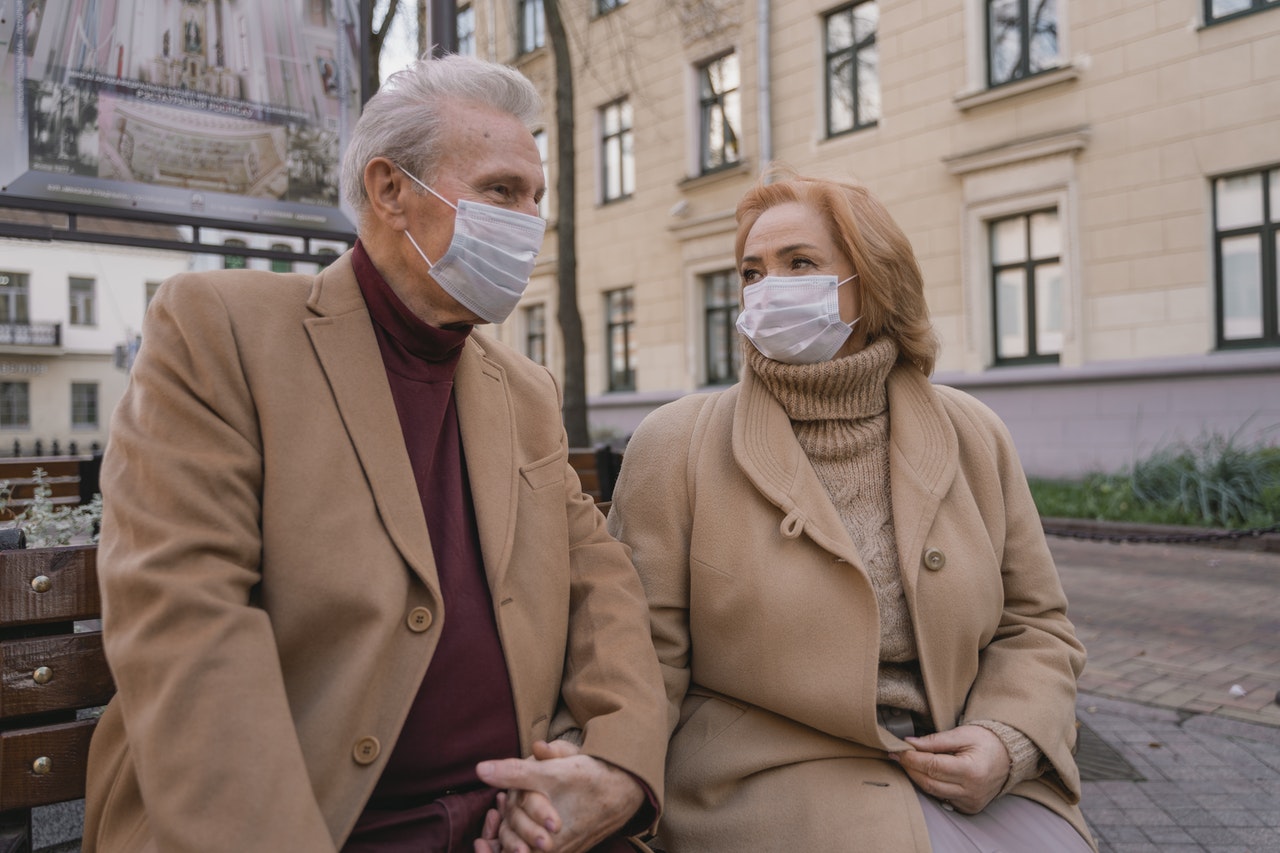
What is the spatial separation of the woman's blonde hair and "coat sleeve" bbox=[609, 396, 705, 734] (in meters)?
0.53

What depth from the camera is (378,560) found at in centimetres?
165

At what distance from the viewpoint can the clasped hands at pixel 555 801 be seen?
1624 millimetres

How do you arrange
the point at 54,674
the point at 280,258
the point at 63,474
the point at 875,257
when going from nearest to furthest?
the point at 54,674, the point at 875,257, the point at 63,474, the point at 280,258

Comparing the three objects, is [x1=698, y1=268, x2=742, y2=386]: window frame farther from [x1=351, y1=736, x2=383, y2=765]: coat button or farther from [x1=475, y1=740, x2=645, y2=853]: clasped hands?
[x1=351, y1=736, x2=383, y2=765]: coat button

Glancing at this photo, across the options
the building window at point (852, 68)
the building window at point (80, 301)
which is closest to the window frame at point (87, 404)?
the building window at point (80, 301)

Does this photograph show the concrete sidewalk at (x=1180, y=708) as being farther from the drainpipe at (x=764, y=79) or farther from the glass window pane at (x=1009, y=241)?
the drainpipe at (x=764, y=79)

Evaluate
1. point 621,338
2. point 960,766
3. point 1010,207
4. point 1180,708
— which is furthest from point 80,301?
point 960,766

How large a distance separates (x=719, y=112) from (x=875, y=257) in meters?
15.2

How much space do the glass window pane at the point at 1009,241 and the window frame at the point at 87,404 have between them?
3847cm

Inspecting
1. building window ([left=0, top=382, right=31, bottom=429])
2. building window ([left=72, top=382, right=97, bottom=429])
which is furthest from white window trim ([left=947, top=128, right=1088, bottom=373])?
building window ([left=0, top=382, right=31, bottom=429])

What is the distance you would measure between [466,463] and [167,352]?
22.7 inches

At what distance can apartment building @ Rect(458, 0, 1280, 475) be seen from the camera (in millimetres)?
10898

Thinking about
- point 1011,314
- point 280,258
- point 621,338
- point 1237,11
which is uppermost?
point 1237,11

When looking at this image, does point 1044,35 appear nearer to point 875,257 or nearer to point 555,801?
point 875,257
